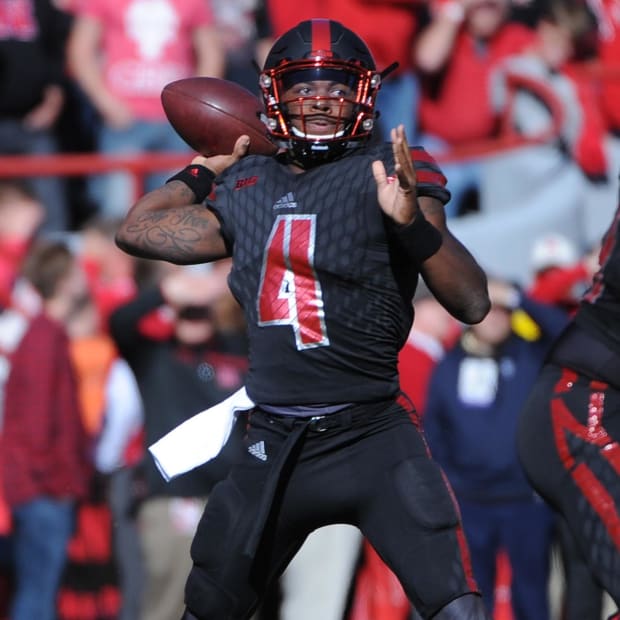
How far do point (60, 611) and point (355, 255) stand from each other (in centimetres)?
337

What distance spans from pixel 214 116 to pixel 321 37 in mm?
418

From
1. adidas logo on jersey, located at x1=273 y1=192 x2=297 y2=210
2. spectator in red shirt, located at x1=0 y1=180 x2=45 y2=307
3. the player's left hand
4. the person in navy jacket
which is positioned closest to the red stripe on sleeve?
the player's left hand

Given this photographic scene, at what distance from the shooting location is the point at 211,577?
3902mm

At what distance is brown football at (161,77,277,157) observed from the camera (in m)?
4.23

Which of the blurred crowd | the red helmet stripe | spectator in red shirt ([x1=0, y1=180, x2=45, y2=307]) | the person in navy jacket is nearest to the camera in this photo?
the red helmet stripe

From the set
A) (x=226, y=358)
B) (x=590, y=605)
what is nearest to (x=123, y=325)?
(x=226, y=358)

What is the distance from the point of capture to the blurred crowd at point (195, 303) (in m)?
6.27

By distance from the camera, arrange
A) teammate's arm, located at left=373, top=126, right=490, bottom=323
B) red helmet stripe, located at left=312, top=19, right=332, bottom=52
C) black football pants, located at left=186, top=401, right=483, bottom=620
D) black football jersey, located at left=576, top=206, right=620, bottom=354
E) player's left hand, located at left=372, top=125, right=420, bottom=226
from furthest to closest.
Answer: black football jersey, located at left=576, top=206, right=620, bottom=354, red helmet stripe, located at left=312, top=19, right=332, bottom=52, black football pants, located at left=186, top=401, right=483, bottom=620, teammate's arm, located at left=373, top=126, right=490, bottom=323, player's left hand, located at left=372, top=125, right=420, bottom=226

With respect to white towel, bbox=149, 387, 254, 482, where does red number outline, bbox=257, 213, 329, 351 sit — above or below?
above

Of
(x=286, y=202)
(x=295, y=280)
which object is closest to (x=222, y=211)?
(x=286, y=202)

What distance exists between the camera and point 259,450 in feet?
13.0

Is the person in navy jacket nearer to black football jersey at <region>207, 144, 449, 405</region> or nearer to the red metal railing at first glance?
the red metal railing

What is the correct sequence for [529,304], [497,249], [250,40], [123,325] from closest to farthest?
[123,325]
[529,304]
[497,249]
[250,40]

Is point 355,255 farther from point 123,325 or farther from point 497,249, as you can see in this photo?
point 497,249
